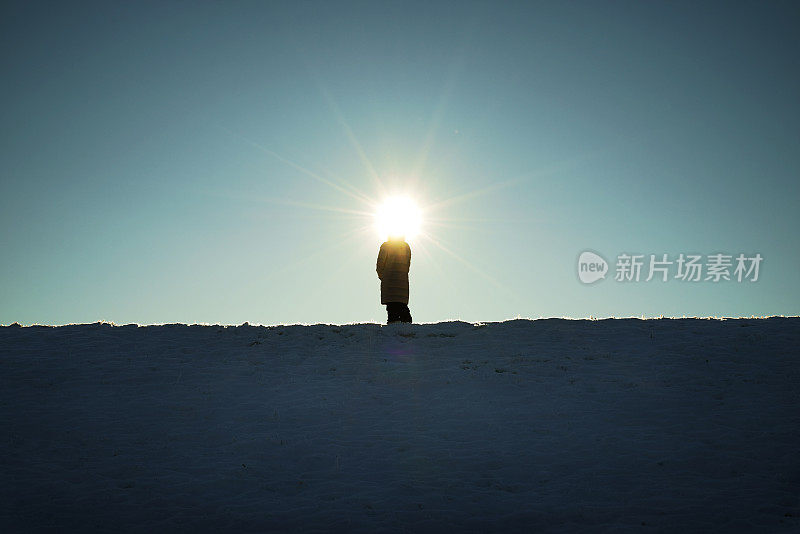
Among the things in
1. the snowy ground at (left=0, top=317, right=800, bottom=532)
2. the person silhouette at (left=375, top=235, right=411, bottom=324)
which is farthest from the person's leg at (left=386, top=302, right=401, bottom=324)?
the snowy ground at (left=0, top=317, right=800, bottom=532)

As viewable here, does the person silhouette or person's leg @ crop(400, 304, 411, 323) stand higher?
the person silhouette

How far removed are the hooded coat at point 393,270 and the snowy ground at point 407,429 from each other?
7.05ft

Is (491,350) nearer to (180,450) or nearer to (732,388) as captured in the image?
(732,388)

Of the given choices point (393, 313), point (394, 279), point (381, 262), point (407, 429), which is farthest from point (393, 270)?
point (407, 429)

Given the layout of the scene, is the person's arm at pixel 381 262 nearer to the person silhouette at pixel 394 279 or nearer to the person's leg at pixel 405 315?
the person silhouette at pixel 394 279

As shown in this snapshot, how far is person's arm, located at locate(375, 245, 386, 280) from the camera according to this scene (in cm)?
1833

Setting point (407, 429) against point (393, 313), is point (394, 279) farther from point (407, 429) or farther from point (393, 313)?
point (407, 429)

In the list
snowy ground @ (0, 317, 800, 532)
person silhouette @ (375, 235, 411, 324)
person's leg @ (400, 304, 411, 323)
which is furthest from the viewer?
person's leg @ (400, 304, 411, 323)

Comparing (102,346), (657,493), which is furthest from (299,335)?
(657,493)

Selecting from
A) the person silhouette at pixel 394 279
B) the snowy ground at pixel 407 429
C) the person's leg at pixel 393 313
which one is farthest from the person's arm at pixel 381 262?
the snowy ground at pixel 407 429

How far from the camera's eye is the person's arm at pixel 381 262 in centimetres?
1833

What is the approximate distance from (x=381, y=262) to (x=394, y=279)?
0.70 metres

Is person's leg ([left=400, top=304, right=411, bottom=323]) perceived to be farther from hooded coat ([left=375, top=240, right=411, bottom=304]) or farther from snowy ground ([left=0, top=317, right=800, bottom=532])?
snowy ground ([left=0, top=317, right=800, bottom=532])

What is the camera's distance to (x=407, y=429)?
10.5m
